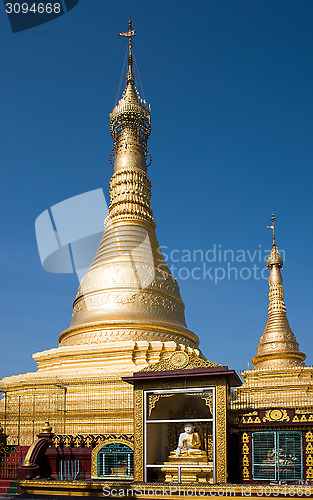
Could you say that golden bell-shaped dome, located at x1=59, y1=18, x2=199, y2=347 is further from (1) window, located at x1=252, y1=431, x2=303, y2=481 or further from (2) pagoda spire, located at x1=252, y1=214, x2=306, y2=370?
(1) window, located at x1=252, y1=431, x2=303, y2=481

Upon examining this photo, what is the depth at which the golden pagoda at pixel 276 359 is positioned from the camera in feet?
76.6

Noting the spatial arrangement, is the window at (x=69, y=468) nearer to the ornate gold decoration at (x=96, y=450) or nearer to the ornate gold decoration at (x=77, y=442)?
the ornate gold decoration at (x=77, y=442)

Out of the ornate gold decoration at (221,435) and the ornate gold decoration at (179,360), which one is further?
the ornate gold decoration at (179,360)

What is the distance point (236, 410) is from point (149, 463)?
3234mm

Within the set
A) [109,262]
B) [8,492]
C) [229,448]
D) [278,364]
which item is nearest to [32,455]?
[8,492]

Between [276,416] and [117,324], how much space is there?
42.2ft

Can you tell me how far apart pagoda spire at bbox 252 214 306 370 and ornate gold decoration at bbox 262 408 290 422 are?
46.9ft

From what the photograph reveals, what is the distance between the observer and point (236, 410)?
57.1 ft

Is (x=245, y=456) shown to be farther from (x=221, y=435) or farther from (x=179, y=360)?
(x=179, y=360)

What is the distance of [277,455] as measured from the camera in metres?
16.6

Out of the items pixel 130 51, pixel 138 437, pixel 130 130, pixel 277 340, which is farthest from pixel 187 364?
pixel 130 51

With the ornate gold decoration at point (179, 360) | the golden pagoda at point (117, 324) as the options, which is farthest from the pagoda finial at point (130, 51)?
the ornate gold decoration at point (179, 360)

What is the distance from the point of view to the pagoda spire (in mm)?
32375

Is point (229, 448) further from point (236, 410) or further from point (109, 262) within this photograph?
point (109, 262)
